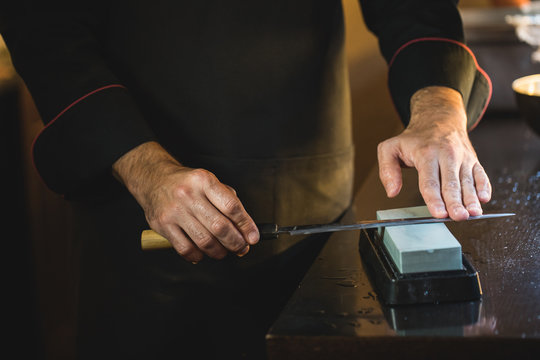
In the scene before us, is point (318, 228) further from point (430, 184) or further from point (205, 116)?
point (205, 116)

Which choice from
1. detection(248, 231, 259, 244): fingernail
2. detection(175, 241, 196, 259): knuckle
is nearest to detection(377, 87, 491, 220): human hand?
detection(248, 231, 259, 244): fingernail

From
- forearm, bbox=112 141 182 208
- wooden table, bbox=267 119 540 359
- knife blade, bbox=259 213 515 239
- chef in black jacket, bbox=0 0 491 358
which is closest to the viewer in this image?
wooden table, bbox=267 119 540 359

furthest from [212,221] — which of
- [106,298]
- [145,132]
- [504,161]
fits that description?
[504,161]

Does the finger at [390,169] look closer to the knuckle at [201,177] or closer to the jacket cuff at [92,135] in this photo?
the knuckle at [201,177]

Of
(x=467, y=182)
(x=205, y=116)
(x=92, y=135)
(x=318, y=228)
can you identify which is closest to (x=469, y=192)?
(x=467, y=182)

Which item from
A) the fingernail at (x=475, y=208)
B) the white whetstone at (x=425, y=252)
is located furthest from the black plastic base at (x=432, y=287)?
the fingernail at (x=475, y=208)

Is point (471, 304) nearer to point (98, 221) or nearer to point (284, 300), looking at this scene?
point (284, 300)

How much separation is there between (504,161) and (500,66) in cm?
51

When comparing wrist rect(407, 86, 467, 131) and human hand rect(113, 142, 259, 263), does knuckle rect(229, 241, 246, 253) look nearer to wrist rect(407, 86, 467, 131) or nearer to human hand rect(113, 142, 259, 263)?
human hand rect(113, 142, 259, 263)

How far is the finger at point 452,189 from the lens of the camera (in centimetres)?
77

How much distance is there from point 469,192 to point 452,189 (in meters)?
0.03

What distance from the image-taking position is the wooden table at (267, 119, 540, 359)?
62cm

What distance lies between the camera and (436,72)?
1.06 m

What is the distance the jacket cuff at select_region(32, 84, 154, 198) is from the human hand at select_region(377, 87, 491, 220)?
44cm
